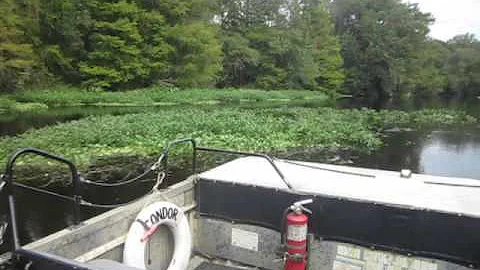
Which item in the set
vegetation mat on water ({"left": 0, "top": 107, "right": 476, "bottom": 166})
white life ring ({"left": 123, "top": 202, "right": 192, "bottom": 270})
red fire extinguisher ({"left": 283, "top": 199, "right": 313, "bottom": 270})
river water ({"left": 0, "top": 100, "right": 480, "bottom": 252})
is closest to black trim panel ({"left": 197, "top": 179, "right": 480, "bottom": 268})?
red fire extinguisher ({"left": 283, "top": 199, "right": 313, "bottom": 270})

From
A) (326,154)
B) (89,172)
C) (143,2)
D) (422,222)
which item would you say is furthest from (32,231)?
(143,2)

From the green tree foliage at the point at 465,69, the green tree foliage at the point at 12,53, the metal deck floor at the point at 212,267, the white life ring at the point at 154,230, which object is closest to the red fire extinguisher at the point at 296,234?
the metal deck floor at the point at 212,267

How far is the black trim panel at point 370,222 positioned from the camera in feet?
10.8

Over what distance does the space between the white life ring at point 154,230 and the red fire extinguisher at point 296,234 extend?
92cm

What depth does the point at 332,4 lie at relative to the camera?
5900 centimetres

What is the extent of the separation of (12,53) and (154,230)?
29.3 metres

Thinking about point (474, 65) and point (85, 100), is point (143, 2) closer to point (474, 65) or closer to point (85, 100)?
point (85, 100)

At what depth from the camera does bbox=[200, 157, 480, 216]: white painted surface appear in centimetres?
354

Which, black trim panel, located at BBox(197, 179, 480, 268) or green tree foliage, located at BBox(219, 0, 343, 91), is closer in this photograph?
black trim panel, located at BBox(197, 179, 480, 268)

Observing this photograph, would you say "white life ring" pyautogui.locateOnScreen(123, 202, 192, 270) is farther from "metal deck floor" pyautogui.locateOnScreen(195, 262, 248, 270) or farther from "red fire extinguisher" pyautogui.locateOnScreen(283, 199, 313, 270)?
"red fire extinguisher" pyautogui.locateOnScreen(283, 199, 313, 270)

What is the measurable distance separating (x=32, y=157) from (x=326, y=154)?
8351 millimetres

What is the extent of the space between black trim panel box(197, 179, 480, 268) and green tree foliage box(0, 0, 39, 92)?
27.6 meters

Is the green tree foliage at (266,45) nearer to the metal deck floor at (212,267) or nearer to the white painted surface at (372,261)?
the metal deck floor at (212,267)

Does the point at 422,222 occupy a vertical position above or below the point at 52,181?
above
